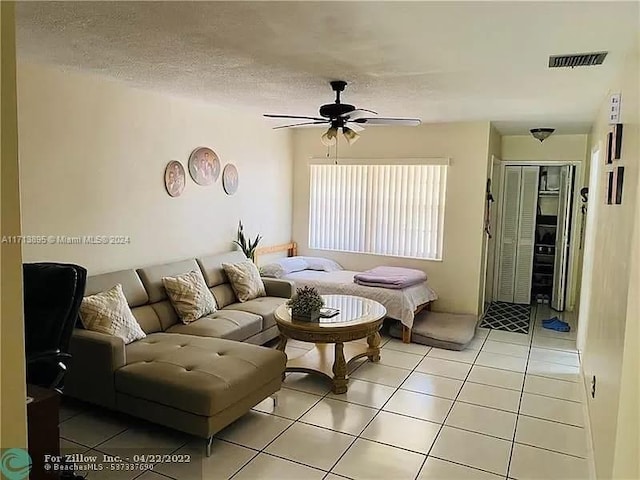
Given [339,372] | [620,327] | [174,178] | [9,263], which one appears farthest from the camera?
[174,178]

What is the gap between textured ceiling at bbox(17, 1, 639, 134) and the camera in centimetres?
215

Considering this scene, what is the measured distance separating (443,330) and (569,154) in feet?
9.94

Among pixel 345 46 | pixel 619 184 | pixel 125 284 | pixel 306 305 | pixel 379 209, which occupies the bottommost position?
pixel 306 305

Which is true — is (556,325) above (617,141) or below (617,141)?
below

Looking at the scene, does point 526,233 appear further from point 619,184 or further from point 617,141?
point 619,184

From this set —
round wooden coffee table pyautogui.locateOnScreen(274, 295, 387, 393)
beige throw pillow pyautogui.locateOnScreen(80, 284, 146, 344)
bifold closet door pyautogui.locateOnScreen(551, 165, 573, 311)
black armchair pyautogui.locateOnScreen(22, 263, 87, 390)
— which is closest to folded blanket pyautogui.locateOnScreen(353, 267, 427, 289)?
round wooden coffee table pyautogui.locateOnScreen(274, 295, 387, 393)

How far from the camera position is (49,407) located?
1.97m

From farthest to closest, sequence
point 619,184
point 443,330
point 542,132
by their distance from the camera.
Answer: point 542,132 < point 443,330 < point 619,184

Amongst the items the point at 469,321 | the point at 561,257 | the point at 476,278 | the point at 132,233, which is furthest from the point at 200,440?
the point at 561,257

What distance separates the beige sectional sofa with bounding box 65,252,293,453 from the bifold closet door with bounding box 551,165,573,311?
455 centimetres

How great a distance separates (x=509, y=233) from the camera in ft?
22.5

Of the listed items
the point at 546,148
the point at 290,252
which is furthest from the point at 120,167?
the point at 546,148

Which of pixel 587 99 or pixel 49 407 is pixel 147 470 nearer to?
pixel 49 407

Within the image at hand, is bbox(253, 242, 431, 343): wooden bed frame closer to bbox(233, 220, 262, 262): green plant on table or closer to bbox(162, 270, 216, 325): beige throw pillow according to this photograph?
bbox(233, 220, 262, 262): green plant on table
